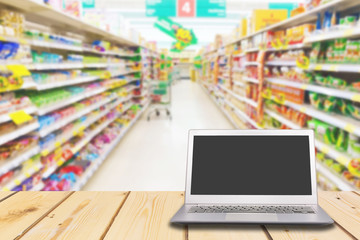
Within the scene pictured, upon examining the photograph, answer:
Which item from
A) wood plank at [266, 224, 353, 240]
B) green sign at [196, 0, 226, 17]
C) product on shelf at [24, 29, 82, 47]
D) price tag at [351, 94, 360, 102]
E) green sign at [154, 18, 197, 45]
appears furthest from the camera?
green sign at [154, 18, 197, 45]

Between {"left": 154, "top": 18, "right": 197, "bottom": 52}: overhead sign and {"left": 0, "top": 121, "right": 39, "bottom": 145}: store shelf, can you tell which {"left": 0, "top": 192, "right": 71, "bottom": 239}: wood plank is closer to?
{"left": 0, "top": 121, "right": 39, "bottom": 145}: store shelf

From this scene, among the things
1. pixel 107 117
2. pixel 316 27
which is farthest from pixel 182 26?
pixel 316 27

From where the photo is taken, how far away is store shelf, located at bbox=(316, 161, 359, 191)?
2.31m

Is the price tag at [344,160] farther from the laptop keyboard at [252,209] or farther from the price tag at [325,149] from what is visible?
the laptop keyboard at [252,209]

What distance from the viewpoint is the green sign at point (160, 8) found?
8.88 m

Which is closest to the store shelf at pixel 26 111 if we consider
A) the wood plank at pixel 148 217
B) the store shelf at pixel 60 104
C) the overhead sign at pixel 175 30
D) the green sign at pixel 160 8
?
the store shelf at pixel 60 104

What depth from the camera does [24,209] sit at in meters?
1.04

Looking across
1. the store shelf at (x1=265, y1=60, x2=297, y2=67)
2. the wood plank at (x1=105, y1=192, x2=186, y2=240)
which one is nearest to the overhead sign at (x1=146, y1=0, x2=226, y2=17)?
the store shelf at (x1=265, y1=60, x2=297, y2=67)

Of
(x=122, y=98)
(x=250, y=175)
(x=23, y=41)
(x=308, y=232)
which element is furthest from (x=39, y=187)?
(x=122, y=98)

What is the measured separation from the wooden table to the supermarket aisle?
2267mm

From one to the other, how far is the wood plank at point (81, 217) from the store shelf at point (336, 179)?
1.93 meters

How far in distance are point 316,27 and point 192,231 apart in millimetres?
2915

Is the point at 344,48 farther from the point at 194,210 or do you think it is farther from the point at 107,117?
the point at 107,117

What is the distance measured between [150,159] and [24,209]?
3380mm
